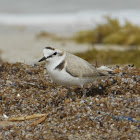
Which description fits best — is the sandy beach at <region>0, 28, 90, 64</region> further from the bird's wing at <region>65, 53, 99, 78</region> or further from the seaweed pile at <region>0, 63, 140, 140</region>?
the bird's wing at <region>65, 53, 99, 78</region>

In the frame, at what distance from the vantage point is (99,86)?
14.9 ft

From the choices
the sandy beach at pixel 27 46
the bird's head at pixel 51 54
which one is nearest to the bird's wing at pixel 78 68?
the bird's head at pixel 51 54

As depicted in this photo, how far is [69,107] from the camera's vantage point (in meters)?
3.87

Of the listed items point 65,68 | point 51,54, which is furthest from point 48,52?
point 65,68

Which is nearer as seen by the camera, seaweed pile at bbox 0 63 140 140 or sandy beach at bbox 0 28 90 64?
seaweed pile at bbox 0 63 140 140

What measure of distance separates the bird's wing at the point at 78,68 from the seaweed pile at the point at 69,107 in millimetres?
283

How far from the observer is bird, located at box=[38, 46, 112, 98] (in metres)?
3.80

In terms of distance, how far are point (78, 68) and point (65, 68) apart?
0.66ft

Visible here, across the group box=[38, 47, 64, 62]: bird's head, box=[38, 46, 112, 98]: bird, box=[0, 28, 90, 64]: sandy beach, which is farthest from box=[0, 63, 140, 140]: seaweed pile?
box=[0, 28, 90, 64]: sandy beach

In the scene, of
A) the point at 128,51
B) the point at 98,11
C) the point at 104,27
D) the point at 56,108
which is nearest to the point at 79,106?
the point at 56,108

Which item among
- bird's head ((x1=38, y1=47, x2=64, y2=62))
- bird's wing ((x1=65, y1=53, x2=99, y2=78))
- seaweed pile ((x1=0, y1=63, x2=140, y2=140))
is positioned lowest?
seaweed pile ((x1=0, y1=63, x2=140, y2=140))

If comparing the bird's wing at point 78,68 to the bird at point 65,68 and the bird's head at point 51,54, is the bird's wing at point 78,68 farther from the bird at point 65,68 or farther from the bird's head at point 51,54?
the bird's head at point 51,54

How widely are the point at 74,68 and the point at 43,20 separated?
13.1 meters

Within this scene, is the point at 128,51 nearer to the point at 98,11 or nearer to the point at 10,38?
the point at 10,38
